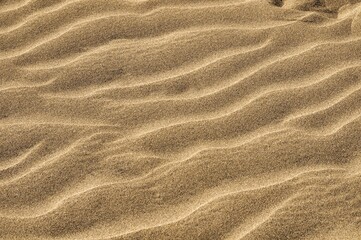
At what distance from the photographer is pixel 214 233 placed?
204 centimetres

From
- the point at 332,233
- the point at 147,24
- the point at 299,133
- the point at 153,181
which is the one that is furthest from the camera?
the point at 147,24

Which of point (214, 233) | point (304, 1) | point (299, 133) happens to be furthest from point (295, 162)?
point (304, 1)

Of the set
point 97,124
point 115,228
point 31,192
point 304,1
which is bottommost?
point 115,228

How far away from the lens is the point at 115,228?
205 cm

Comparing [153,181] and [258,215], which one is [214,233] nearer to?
[258,215]

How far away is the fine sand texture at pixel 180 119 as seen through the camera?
2.08 metres

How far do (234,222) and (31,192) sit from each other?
811 millimetres

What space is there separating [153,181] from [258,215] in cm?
44

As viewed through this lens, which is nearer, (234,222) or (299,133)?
(234,222)

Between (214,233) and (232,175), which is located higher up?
(232,175)

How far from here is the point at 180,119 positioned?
237 cm

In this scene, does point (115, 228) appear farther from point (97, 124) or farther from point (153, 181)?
point (97, 124)

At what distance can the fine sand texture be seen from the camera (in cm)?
208

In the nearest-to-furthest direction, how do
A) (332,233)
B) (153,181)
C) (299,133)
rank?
(332,233)
(153,181)
(299,133)
